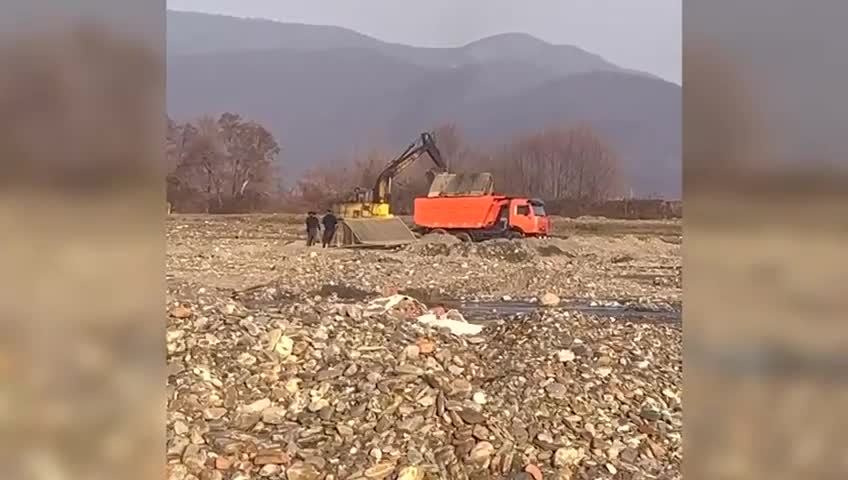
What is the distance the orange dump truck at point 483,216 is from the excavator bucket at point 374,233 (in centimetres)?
5

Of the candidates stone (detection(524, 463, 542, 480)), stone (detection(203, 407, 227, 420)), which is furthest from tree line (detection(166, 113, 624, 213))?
stone (detection(524, 463, 542, 480))

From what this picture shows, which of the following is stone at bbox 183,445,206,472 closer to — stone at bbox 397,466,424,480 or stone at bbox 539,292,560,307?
stone at bbox 397,466,424,480

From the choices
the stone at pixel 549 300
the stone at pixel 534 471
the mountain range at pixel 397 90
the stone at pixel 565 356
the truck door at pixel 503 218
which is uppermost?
the mountain range at pixel 397 90

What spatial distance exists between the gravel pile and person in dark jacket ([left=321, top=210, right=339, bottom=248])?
151 mm

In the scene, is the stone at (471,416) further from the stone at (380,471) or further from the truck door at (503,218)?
the truck door at (503,218)

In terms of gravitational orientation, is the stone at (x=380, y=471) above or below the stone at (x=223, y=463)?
below

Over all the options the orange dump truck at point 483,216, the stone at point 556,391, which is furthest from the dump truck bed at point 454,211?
the stone at point 556,391

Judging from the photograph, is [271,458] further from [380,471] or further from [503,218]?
[503,218]

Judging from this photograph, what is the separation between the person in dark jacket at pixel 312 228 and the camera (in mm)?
2013
